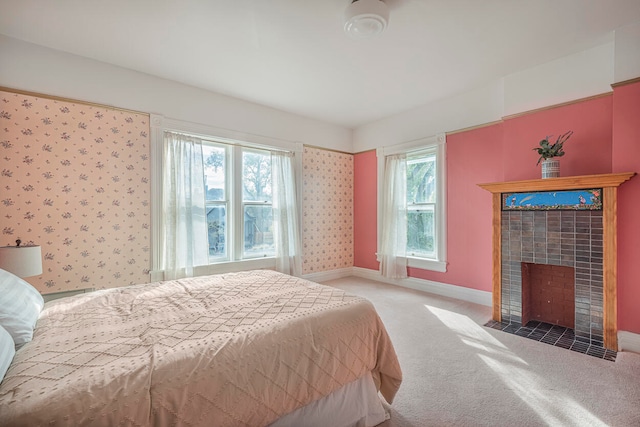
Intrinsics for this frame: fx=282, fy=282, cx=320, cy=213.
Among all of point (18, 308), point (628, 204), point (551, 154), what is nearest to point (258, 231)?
point (18, 308)

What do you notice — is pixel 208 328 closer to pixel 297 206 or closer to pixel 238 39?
pixel 238 39

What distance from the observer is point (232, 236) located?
4094 mm

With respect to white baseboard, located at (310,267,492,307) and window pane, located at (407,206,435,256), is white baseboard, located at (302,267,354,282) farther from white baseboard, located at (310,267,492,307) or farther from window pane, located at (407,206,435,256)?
window pane, located at (407,206,435,256)

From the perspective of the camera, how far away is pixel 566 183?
106 inches

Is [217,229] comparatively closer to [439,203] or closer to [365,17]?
[365,17]

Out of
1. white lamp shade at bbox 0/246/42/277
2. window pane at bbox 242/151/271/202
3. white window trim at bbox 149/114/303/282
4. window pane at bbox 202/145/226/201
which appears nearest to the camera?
white lamp shade at bbox 0/246/42/277

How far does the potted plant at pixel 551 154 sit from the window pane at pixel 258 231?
3.54 meters

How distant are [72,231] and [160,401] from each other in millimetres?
2691

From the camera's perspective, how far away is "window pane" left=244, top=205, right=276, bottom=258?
169 inches

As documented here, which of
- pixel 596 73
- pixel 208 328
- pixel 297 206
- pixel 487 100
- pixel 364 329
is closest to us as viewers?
pixel 208 328

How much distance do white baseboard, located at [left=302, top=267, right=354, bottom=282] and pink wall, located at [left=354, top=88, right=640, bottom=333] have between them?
132 centimetres

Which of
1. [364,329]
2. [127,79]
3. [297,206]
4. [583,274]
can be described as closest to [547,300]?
[583,274]

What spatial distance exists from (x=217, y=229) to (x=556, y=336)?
13.4 feet

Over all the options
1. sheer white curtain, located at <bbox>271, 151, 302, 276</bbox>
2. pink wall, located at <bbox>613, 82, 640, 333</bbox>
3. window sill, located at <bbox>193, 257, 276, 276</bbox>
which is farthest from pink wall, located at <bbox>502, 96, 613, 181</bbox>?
window sill, located at <bbox>193, 257, 276, 276</bbox>
